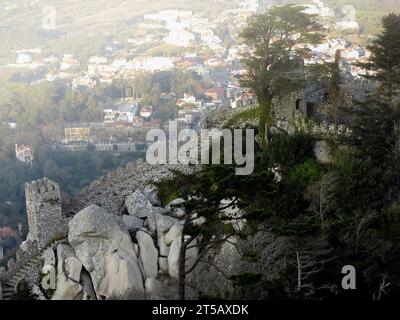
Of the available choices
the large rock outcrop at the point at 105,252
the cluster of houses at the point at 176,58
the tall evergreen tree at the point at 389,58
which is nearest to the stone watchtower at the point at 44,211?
the large rock outcrop at the point at 105,252

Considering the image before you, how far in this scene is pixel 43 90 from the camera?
5081 centimetres

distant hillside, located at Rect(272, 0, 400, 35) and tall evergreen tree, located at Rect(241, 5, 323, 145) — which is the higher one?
tall evergreen tree, located at Rect(241, 5, 323, 145)

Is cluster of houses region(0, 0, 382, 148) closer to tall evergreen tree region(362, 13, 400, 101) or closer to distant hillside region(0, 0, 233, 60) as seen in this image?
distant hillside region(0, 0, 233, 60)

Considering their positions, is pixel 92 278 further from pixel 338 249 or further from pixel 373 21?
pixel 373 21

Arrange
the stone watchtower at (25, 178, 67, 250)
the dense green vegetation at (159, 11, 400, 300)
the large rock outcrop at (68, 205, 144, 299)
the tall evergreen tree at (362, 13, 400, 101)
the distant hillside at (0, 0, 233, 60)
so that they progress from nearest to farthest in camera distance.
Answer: the dense green vegetation at (159, 11, 400, 300), the large rock outcrop at (68, 205, 144, 299), the tall evergreen tree at (362, 13, 400, 101), the stone watchtower at (25, 178, 67, 250), the distant hillside at (0, 0, 233, 60)

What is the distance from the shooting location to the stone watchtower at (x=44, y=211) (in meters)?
15.7

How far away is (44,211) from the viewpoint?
15.8 meters

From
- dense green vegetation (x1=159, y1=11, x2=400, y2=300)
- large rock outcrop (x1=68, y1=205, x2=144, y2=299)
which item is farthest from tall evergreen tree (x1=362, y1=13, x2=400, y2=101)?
large rock outcrop (x1=68, y1=205, x2=144, y2=299)

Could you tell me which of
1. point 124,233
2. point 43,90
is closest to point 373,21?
point 43,90

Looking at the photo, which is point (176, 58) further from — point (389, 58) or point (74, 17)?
point (389, 58)

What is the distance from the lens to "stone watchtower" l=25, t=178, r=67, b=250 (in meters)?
15.7

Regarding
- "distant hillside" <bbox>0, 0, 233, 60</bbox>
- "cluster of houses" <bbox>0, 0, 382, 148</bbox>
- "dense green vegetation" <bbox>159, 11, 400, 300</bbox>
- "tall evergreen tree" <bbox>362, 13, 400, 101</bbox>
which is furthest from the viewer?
"distant hillside" <bbox>0, 0, 233, 60</bbox>

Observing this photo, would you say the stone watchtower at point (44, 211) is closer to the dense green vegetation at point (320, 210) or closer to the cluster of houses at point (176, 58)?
the dense green vegetation at point (320, 210)
